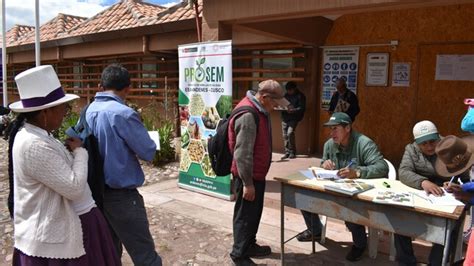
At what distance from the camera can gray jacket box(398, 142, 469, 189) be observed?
339 centimetres

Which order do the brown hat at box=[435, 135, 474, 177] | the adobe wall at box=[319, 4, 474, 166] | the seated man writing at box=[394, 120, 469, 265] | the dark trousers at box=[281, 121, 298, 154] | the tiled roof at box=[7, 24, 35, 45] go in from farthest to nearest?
the tiled roof at box=[7, 24, 35, 45] → the dark trousers at box=[281, 121, 298, 154] → the adobe wall at box=[319, 4, 474, 166] → the seated man writing at box=[394, 120, 469, 265] → the brown hat at box=[435, 135, 474, 177]

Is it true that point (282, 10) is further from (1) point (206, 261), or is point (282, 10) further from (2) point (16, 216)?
(2) point (16, 216)

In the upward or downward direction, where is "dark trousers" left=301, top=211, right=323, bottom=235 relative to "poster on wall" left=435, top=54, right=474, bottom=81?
downward

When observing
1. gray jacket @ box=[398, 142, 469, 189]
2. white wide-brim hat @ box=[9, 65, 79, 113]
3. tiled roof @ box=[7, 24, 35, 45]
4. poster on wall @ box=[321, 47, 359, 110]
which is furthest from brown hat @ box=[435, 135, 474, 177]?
tiled roof @ box=[7, 24, 35, 45]

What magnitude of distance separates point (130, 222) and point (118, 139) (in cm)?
61

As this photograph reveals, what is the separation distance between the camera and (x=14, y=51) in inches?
626

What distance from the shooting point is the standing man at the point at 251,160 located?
3580 mm

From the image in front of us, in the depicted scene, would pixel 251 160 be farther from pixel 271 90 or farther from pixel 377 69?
pixel 377 69

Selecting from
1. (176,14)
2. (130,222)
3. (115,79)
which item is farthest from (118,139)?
(176,14)

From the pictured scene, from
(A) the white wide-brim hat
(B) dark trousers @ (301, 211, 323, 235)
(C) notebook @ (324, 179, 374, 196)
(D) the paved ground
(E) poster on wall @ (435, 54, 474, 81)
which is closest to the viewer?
(A) the white wide-brim hat

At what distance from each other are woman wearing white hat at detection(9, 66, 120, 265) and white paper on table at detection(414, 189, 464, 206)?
2428 mm

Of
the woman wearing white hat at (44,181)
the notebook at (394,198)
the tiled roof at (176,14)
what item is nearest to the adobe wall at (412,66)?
the tiled roof at (176,14)

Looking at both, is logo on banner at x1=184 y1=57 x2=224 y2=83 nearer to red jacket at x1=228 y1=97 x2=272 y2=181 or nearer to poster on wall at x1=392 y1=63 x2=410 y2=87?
red jacket at x1=228 y1=97 x2=272 y2=181

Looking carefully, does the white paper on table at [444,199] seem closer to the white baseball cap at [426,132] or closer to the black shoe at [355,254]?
the white baseball cap at [426,132]
